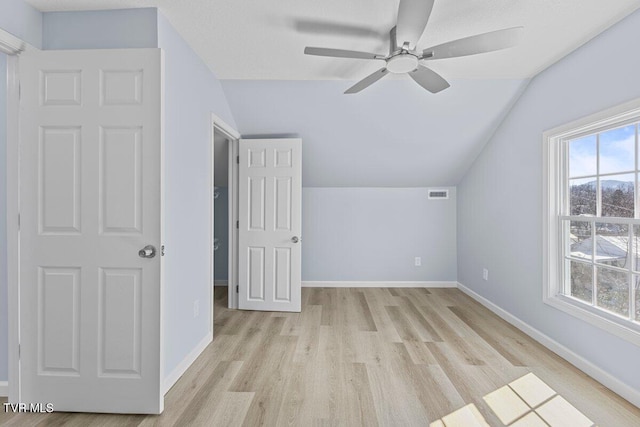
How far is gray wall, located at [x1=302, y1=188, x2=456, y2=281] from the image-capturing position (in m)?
4.70

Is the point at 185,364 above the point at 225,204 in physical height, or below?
below

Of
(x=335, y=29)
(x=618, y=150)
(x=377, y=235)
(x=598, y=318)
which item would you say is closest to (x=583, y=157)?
(x=618, y=150)

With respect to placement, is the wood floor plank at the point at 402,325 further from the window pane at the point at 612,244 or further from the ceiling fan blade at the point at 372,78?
the ceiling fan blade at the point at 372,78

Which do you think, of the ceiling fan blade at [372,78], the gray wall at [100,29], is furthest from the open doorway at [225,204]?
the ceiling fan blade at [372,78]

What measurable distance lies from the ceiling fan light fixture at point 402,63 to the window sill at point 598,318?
2.18 m

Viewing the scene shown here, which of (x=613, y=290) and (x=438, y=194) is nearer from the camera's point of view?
(x=613, y=290)

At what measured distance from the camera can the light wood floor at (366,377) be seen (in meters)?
1.76

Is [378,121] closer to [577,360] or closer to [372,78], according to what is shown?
[372,78]

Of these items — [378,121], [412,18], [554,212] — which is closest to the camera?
[412,18]

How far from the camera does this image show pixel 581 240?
8.18 feet

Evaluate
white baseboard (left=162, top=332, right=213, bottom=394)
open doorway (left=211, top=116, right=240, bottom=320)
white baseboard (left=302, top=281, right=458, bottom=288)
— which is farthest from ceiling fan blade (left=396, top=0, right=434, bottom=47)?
white baseboard (left=302, top=281, right=458, bottom=288)

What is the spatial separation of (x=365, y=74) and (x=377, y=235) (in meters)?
2.51

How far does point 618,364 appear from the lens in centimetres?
198

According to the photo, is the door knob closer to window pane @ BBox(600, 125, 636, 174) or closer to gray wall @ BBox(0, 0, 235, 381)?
gray wall @ BBox(0, 0, 235, 381)
